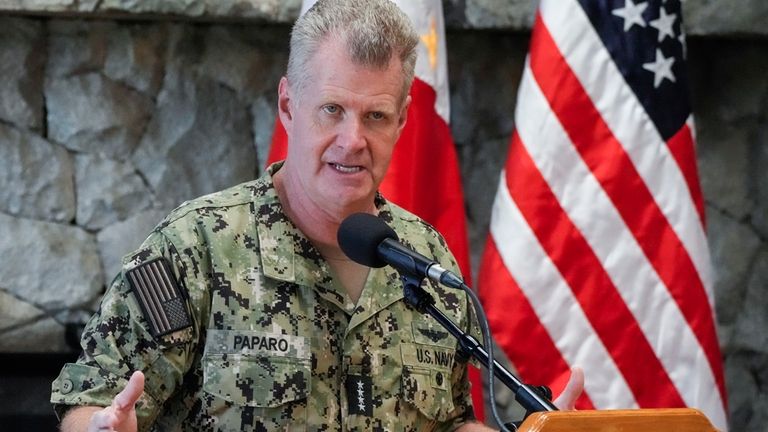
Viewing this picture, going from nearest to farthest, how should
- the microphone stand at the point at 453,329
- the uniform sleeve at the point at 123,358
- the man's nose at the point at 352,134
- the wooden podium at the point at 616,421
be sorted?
the wooden podium at the point at 616,421 → the microphone stand at the point at 453,329 → the uniform sleeve at the point at 123,358 → the man's nose at the point at 352,134

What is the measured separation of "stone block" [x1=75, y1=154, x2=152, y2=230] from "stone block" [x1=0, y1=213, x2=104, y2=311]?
0.05 meters

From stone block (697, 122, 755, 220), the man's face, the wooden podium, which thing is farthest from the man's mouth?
stone block (697, 122, 755, 220)

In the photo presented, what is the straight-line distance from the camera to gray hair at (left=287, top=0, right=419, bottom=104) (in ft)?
5.15

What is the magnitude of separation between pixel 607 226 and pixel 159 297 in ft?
4.66

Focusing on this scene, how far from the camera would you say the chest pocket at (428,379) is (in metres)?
1.61

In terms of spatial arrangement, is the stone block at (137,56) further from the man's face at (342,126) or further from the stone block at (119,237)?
the man's face at (342,126)


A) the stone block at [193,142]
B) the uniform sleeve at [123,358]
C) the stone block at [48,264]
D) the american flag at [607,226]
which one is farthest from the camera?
the stone block at [193,142]

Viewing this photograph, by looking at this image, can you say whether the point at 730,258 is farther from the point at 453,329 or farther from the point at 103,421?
the point at 103,421

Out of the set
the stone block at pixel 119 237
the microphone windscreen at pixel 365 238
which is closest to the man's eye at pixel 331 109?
the microphone windscreen at pixel 365 238

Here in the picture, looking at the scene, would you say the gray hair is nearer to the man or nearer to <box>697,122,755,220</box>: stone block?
the man

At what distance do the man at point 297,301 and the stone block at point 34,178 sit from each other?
1.37 meters

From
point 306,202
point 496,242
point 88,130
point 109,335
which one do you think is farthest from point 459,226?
point 109,335

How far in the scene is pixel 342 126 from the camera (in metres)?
1.57

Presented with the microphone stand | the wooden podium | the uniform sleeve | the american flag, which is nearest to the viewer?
the wooden podium
